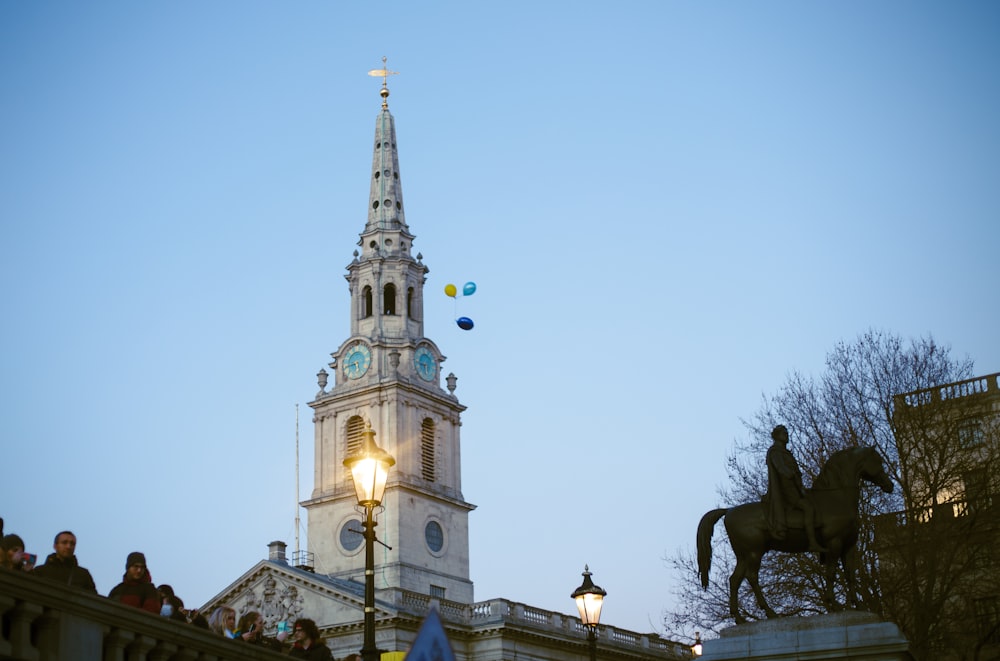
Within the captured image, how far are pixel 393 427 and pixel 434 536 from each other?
24.3ft

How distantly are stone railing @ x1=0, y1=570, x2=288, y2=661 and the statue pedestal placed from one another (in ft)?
29.9

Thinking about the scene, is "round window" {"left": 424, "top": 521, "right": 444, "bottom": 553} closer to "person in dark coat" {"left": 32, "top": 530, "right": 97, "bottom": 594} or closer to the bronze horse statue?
the bronze horse statue

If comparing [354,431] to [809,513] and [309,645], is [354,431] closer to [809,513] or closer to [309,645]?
[809,513]

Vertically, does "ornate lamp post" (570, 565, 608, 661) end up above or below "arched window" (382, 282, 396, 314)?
below

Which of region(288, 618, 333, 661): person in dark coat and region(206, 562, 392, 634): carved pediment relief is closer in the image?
region(288, 618, 333, 661): person in dark coat

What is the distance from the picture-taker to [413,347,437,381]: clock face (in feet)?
276

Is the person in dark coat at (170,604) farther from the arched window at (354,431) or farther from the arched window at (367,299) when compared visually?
the arched window at (367,299)

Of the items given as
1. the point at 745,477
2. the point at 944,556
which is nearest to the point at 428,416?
the point at 745,477

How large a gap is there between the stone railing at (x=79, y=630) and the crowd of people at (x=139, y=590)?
0.45ft

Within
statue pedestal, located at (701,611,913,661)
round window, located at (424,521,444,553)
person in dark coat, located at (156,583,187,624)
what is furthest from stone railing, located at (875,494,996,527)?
round window, located at (424,521,444,553)

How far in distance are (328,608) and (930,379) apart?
40761mm

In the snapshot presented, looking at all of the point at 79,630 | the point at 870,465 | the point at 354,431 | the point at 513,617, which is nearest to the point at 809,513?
the point at 870,465

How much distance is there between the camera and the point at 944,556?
36.4 metres

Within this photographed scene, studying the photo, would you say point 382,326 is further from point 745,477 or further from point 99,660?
point 99,660
